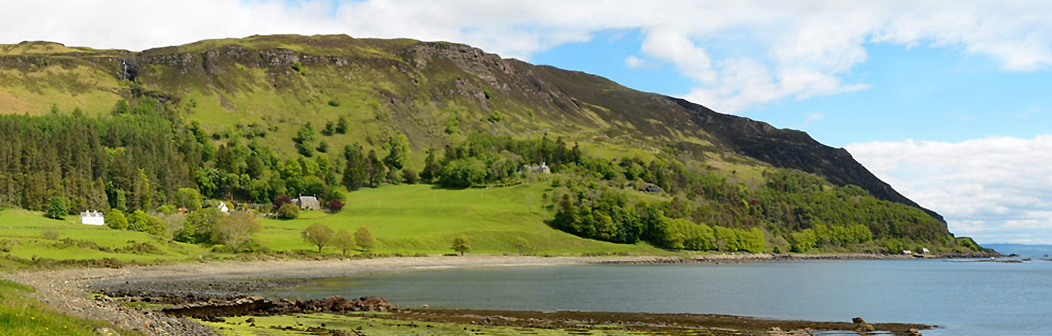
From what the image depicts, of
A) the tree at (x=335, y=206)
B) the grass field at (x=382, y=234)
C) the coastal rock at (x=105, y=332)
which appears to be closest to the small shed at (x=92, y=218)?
the grass field at (x=382, y=234)

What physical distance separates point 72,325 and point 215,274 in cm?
6442

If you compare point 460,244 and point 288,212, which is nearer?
point 460,244

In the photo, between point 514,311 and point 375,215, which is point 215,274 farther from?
point 375,215

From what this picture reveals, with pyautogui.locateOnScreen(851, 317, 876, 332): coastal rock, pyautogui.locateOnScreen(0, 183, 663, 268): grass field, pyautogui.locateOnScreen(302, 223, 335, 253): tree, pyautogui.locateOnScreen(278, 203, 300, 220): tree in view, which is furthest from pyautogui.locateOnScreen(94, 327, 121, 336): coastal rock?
pyautogui.locateOnScreen(278, 203, 300, 220): tree

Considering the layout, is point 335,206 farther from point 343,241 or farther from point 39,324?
point 39,324

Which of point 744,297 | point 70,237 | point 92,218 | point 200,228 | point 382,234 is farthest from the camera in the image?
point 382,234

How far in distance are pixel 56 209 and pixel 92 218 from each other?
23.7 feet

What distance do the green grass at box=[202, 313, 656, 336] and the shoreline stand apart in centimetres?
309

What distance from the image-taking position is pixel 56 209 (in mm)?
136000

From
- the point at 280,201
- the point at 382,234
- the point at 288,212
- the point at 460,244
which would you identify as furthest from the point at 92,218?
the point at 460,244

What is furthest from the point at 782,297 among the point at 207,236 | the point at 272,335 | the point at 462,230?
the point at 462,230

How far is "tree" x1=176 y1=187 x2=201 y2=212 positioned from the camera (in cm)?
17688

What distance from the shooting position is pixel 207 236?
116812 mm

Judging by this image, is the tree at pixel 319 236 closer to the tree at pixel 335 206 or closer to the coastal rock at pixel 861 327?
the tree at pixel 335 206
